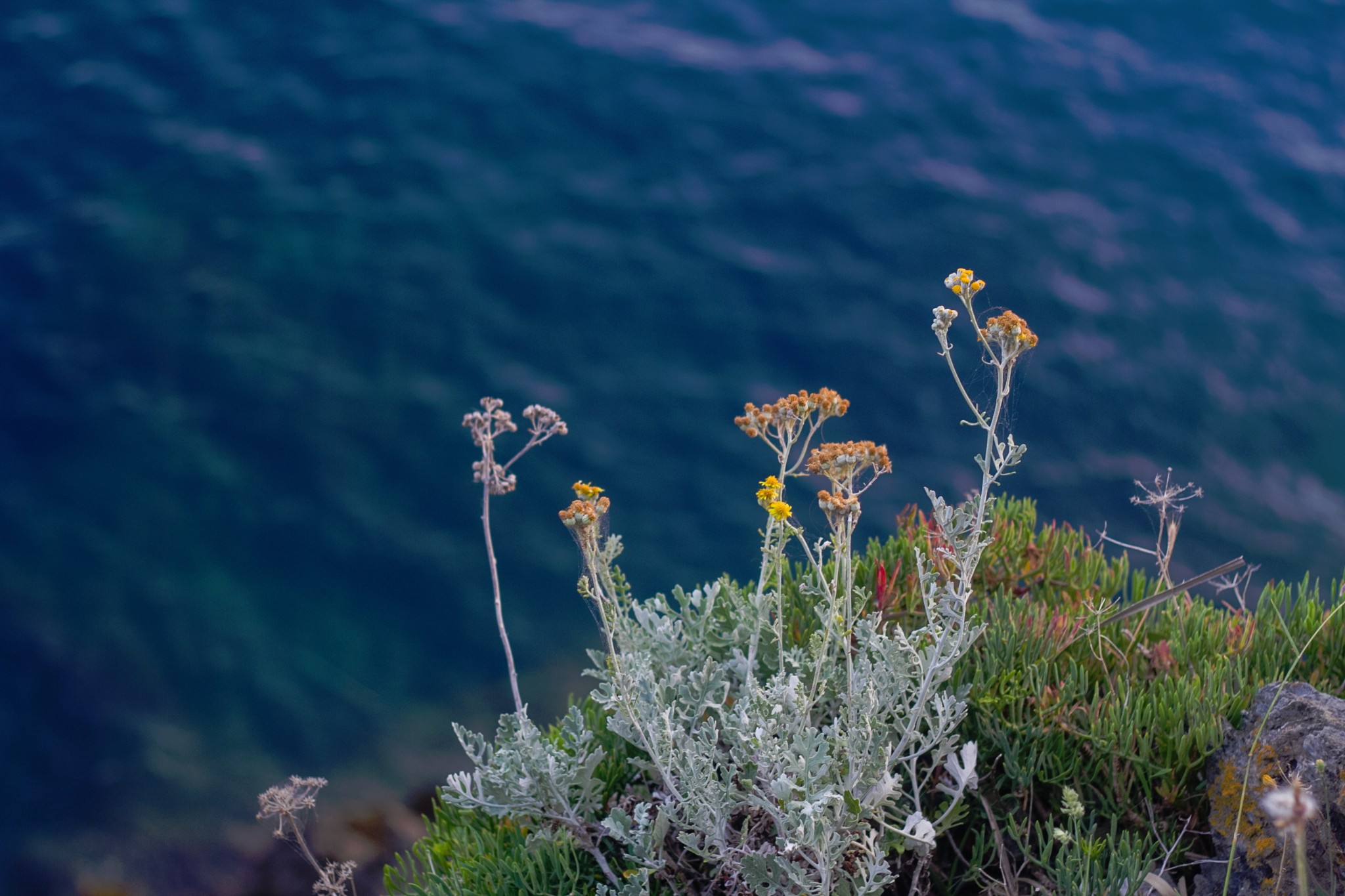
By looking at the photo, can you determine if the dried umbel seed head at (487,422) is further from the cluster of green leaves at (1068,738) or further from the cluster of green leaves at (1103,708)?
the cluster of green leaves at (1103,708)

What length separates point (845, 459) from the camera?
306 centimetres

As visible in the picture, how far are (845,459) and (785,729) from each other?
0.81 m

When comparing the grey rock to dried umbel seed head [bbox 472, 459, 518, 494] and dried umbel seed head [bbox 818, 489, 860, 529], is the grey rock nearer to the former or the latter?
dried umbel seed head [bbox 818, 489, 860, 529]

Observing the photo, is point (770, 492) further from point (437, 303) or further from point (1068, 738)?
point (437, 303)

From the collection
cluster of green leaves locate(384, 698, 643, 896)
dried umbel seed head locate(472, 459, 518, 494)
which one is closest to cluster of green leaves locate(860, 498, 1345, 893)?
cluster of green leaves locate(384, 698, 643, 896)

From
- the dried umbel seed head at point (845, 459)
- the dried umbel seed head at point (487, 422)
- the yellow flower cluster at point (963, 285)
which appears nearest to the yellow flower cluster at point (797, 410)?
the dried umbel seed head at point (845, 459)

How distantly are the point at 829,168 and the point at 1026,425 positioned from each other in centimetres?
283

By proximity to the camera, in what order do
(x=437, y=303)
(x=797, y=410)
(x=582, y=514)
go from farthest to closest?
1. (x=437, y=303)
2. (x=797, y=410)
3. (x=582, y=514)

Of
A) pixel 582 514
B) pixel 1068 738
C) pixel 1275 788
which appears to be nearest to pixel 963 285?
pixel 582 514

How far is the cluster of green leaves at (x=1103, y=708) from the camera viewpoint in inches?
143

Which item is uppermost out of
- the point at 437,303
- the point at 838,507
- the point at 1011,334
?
the point at 437,303

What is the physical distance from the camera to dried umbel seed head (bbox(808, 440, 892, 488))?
3084 mm

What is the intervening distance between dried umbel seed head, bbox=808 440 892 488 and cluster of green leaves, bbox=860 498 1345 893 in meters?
0.60

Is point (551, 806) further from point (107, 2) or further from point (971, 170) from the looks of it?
point (107, 2)
